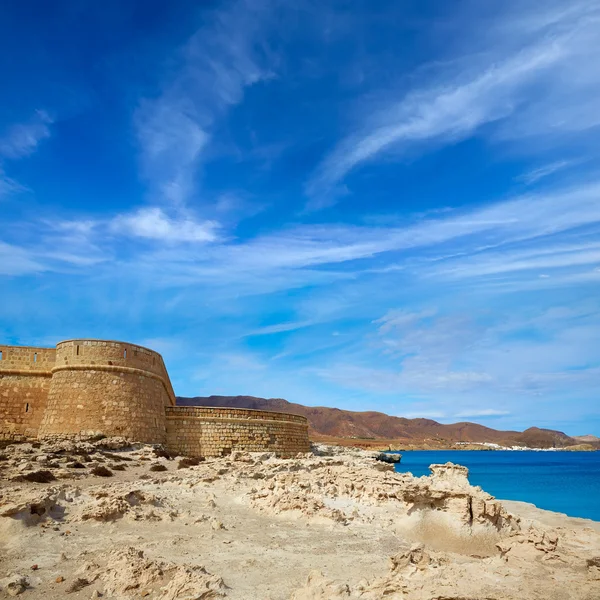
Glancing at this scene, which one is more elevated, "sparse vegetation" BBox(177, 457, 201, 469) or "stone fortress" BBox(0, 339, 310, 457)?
"stone fortress" BBox(0, 339, 310, 457)

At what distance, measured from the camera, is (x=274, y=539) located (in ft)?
28.8

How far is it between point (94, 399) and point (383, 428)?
137582mm

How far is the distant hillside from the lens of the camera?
137000mm

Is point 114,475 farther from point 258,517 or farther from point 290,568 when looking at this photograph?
point 290,568

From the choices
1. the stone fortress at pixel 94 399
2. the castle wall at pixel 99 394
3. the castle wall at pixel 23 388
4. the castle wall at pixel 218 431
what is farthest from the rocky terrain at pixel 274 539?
the castle wall at pixel 218 431

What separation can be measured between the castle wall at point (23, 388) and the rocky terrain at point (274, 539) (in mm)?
6126

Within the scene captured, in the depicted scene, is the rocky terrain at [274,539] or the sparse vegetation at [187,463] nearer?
the rocky terrain at [274,539]

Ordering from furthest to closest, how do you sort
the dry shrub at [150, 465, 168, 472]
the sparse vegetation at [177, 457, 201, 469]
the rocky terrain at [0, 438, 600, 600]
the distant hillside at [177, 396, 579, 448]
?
the distant hillside at [177, 396, 579, 448] < the sparse vegetation at [177, 457, 201, 469] < the dry shrub at [150, 465, 168, 472] < the rocky terrain at [0, 438, 600, 600]

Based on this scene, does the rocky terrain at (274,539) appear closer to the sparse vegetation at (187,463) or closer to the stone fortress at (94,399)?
the sparse vegetation at (187,463)

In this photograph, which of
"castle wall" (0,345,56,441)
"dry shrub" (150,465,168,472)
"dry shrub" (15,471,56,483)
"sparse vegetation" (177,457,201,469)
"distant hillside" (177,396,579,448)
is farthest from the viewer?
"distant hillside" (177,396,579,448)

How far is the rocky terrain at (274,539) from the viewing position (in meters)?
6.18

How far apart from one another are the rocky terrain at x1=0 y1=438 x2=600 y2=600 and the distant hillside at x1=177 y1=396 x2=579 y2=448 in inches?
4169

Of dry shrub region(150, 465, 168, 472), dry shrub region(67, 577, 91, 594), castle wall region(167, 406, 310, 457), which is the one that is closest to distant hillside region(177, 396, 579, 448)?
castle wall region(167, 406, 310, 457)

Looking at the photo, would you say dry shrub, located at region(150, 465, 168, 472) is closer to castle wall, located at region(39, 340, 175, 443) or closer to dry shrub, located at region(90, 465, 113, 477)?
dry shrub, located at region(90, 465, 113, 477)
